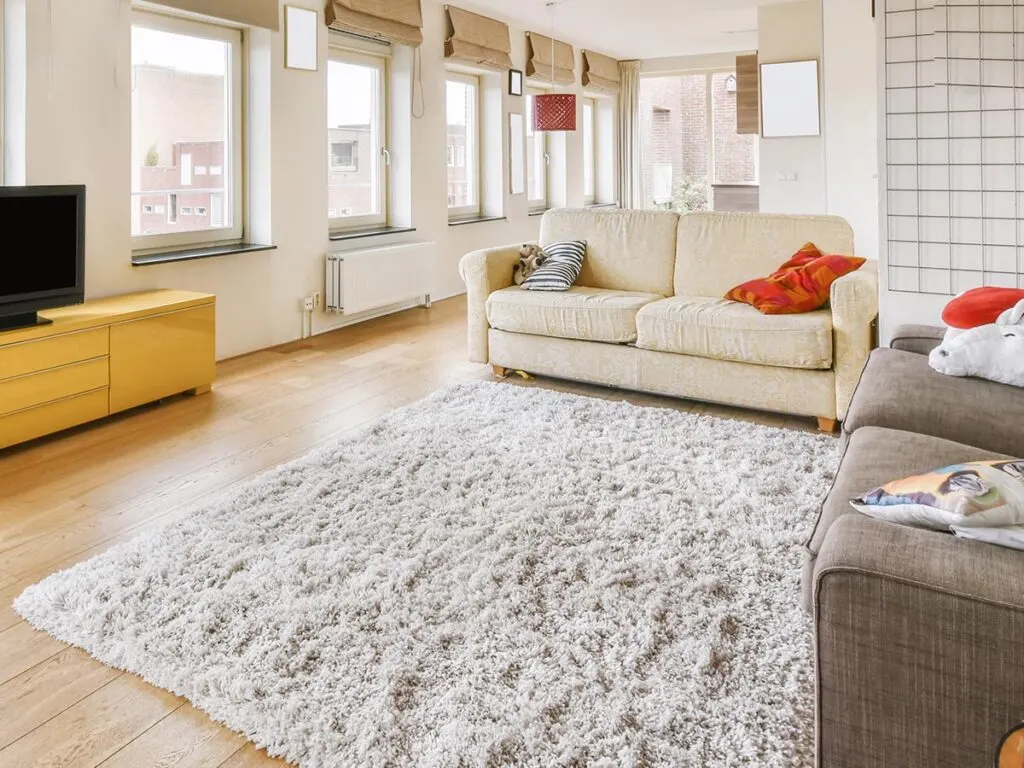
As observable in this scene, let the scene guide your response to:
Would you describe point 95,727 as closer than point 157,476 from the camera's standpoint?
Yes

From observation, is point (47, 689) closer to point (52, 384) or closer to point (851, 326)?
point (52, 384)

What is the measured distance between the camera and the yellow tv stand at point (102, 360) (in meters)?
3.17

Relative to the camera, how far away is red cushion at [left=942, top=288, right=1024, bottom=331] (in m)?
2.38

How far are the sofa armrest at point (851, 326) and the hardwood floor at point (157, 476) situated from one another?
330 mm

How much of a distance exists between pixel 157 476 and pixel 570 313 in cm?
207

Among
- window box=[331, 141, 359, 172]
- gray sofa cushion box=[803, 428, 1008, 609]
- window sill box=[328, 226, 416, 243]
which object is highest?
window box=[331, 141, 359, 172]

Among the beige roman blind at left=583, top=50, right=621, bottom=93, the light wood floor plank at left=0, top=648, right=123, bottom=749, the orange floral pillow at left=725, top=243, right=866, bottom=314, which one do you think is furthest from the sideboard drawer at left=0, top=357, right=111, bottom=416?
the beige roman blind at left=583, top=50, right=621, bottom=93

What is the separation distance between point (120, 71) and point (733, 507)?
3.57 meters

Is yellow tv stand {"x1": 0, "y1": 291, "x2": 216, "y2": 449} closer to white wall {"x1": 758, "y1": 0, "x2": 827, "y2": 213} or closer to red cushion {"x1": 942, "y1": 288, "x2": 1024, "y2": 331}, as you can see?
red cushion {"x1": 942, "y1": 288, "x2": 1024, "y2": 331}

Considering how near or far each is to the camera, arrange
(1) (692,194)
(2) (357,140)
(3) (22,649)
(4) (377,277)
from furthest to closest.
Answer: (1) (692,194) → (2) (357,140) → (4) (377,277) → (3) (22,649)

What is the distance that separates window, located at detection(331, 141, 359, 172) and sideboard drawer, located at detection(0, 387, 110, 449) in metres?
2.85

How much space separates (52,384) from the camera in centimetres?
329

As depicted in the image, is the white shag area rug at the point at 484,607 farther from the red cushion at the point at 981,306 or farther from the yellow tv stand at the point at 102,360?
the yellow tv stand at the point at 102,360

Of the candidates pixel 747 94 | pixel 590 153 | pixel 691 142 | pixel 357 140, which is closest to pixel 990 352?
pixel 357 140
